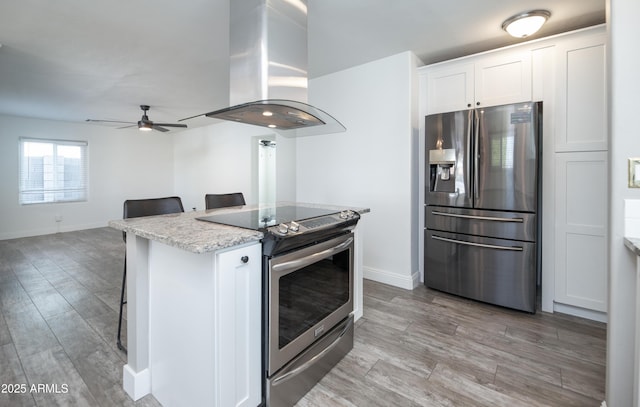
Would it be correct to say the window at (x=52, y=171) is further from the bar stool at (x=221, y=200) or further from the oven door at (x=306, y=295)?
the oven door at (x=306, y=295)

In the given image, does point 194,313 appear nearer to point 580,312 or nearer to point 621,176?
point 621,176

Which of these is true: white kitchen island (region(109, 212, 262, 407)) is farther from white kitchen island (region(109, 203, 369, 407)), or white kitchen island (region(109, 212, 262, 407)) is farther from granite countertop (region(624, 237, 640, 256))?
granite countertop (region(624, 237, 640, 256))

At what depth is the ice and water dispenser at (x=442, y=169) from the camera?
108 inches

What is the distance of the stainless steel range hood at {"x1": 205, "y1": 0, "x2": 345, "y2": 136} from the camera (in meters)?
1.80

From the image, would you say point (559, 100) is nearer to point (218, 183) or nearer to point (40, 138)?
point (218, 183)

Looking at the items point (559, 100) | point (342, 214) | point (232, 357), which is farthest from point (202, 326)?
point (559, 100)

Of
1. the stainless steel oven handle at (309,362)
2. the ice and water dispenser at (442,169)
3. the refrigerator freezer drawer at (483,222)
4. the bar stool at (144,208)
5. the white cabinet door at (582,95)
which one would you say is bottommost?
the stainless steel oven handle at (309,362)

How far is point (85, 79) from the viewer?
144 inches

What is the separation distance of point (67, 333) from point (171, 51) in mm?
2679

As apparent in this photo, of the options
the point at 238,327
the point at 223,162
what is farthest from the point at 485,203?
the point at 223,162

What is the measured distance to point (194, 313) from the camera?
1.29m

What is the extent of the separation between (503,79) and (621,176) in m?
1.84

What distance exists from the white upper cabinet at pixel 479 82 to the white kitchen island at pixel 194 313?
101 inches

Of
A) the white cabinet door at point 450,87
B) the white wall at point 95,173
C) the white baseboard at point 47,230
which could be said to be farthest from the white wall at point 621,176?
the white baseboard at point 47,230
